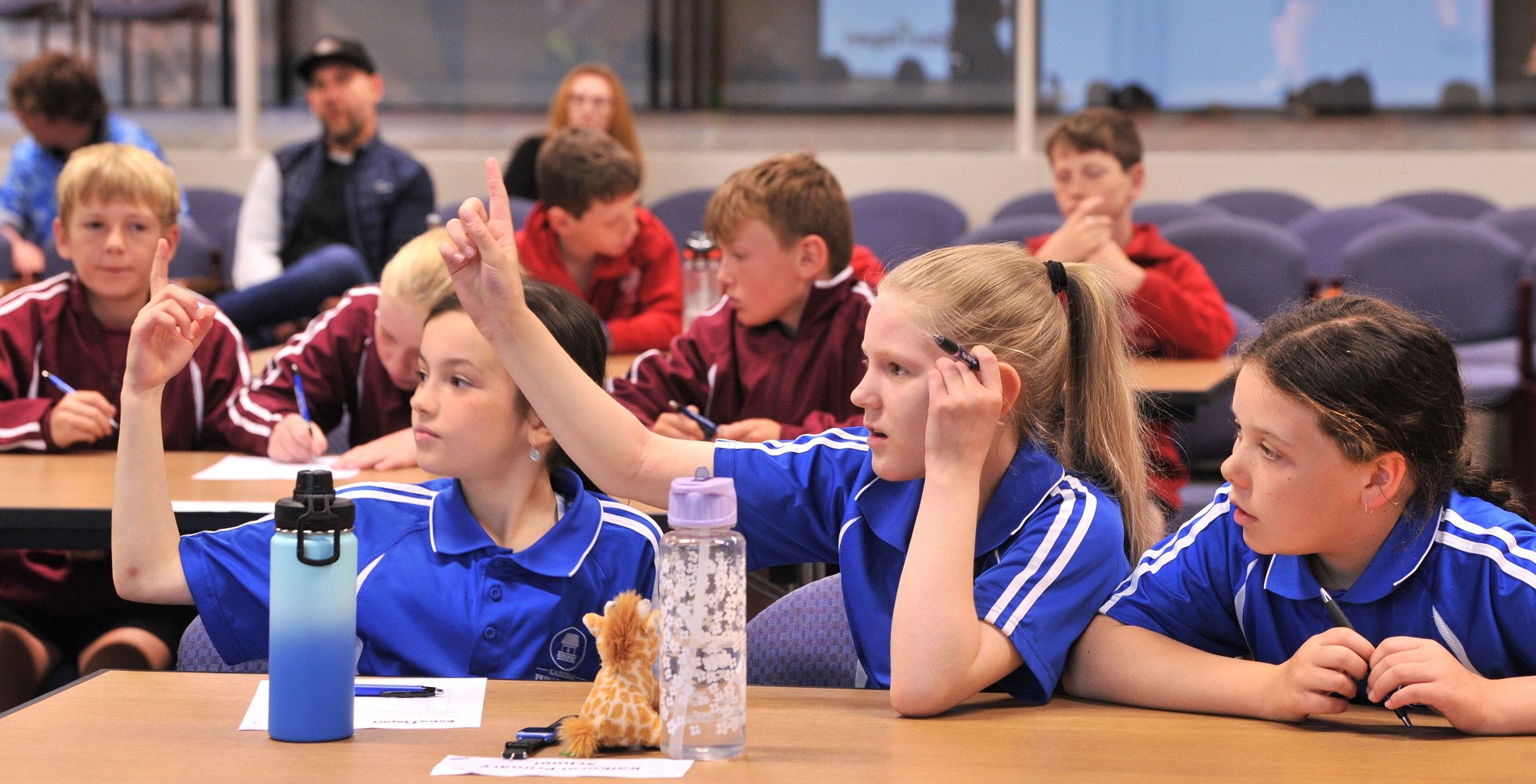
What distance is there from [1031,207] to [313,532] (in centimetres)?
515

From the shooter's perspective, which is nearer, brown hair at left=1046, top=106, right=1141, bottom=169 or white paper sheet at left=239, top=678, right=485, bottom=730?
white paper sheet at left=239, top=678, right=485, bottom=730

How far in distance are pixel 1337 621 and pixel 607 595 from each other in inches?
30.4

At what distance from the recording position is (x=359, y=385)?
2.78m

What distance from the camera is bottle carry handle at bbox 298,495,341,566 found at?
118cm

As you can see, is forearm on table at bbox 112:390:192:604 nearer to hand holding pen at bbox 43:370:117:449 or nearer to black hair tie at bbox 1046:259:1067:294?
black hair tie at bbox 1046:259:1067:294

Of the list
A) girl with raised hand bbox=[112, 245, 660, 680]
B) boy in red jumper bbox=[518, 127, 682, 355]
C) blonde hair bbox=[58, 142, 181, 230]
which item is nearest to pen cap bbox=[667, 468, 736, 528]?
girl with raised hand bbox=[112, 245, 660, 680]

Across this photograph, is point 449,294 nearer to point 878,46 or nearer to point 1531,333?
point 1531,333

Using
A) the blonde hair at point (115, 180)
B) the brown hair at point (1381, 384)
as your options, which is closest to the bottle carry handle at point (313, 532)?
the brown hair at point (1381, 384)

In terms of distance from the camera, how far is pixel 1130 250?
3.75m

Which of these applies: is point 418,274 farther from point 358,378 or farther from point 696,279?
point 696,279

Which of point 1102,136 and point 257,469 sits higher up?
point 1102,136

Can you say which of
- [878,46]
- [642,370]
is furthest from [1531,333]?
[878,46]

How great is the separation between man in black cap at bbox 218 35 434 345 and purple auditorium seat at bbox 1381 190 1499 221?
13.3 feet

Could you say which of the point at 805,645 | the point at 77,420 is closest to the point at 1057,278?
the point at 805,645
